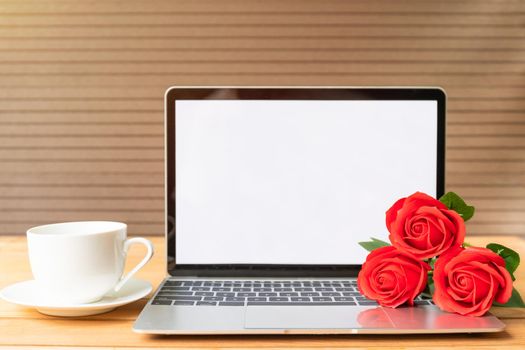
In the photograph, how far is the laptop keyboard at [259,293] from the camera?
603 mm

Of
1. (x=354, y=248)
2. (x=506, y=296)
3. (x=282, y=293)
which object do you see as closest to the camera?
(x=506, y=296)

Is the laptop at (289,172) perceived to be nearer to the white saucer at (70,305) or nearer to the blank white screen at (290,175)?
the blank white screen at (290,175)

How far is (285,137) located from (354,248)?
0.20 metres

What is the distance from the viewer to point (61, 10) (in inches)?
90.0

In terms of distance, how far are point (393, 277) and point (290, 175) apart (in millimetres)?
239

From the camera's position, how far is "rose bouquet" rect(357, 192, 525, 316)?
55 centimetres

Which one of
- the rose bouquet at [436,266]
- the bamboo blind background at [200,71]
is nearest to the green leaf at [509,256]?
the rose bouquet at [436,266]

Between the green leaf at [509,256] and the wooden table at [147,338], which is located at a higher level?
the green leaf at [509,256]

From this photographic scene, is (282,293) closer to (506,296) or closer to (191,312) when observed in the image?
(191,312)

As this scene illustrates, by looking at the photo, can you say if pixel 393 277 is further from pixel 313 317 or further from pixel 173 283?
pixel 173 283

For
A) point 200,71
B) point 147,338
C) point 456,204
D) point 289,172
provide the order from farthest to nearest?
1. point 200,71
2. point 289,172
3. point 456,204
4. point 147,338

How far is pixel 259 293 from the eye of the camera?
25.5 inches

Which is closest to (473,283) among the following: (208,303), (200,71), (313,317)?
(313,317)

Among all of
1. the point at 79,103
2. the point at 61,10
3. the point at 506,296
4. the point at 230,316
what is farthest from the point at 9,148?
the point at 506,296
